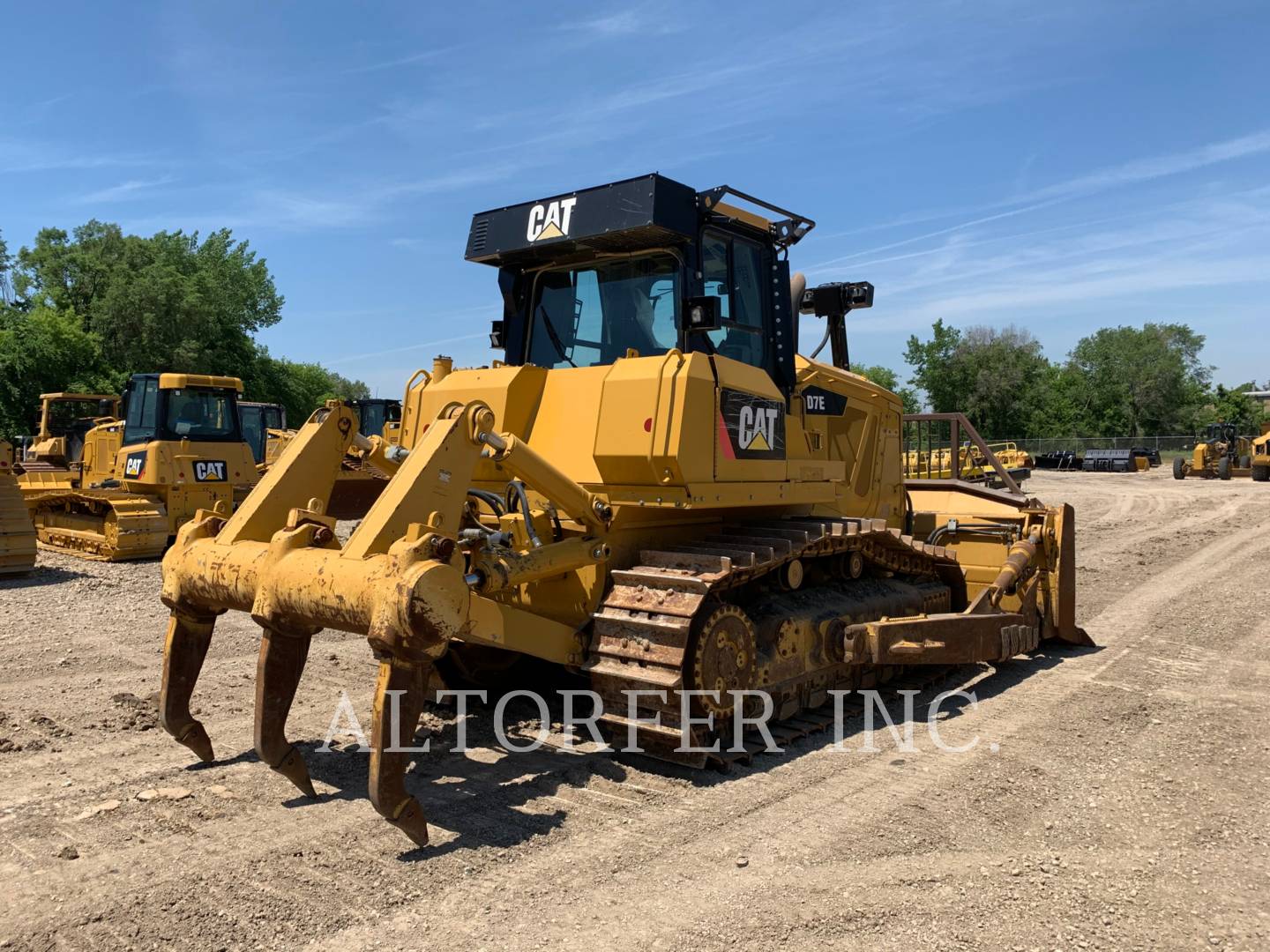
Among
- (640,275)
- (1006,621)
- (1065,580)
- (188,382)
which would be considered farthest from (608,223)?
→ (188,382)

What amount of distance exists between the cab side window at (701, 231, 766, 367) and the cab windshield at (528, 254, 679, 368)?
277mm

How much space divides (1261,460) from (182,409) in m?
35.6

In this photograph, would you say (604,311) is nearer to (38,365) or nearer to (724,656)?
(724,656)

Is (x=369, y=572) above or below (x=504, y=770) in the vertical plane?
above

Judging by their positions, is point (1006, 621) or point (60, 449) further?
point (60, 449)

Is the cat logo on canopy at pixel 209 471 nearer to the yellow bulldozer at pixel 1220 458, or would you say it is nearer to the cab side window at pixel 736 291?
the cab side window at pixel 736 291

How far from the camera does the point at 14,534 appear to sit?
12.6 metres

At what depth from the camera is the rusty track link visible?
16.9ft

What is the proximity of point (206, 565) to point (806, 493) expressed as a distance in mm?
3727

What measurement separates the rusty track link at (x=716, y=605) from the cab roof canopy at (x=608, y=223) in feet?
6.23

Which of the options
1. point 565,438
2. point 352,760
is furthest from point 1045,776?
point 352,760

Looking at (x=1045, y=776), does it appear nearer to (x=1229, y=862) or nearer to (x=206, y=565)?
(x=1229, y=862)

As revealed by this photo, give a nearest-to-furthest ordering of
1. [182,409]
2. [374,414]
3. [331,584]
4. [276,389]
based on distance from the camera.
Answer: [331,584], [182,409], [374,414], [276,389]

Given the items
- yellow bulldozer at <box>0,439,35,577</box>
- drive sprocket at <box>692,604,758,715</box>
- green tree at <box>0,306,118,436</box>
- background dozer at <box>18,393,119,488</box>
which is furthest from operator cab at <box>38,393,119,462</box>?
drive sprocket at <box>692,604,758,715</box>
